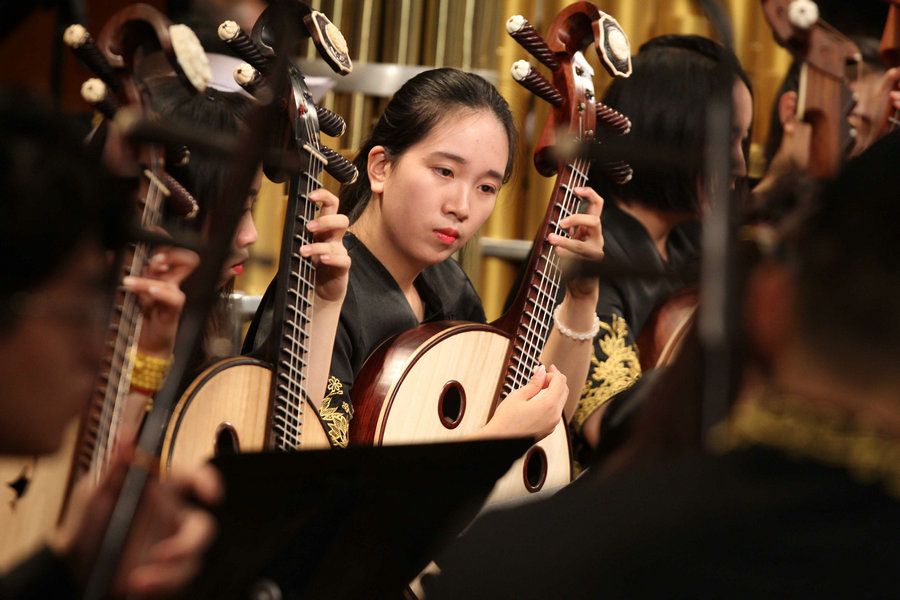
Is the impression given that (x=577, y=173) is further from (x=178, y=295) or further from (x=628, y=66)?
(x=178, y=295)

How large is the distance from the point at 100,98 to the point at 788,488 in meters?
0.81

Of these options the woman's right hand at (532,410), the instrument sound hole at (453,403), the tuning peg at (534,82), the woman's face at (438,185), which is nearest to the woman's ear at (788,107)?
the tuning peg at (534,82)

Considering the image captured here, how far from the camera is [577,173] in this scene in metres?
1.76

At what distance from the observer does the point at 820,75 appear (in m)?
1.65

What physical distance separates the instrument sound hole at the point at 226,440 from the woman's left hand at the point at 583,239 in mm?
609

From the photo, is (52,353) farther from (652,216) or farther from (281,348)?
(652,216)

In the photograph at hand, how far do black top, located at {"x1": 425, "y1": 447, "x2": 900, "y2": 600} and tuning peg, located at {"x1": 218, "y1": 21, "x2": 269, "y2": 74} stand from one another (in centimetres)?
81

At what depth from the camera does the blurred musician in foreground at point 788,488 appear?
26.7 inches

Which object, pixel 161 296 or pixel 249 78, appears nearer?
pixel 161 296

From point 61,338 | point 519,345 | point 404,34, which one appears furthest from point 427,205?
point 404,34

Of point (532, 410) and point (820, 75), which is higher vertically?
point (820, 75)

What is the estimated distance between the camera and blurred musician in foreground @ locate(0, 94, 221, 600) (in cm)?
72

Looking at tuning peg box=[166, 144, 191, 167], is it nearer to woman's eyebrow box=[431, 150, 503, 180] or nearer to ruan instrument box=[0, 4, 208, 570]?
ruan instrument box=[0, 4, 208, 570]

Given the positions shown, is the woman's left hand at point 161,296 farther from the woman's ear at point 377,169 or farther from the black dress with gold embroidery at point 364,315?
the woman's ear at point 377,169
